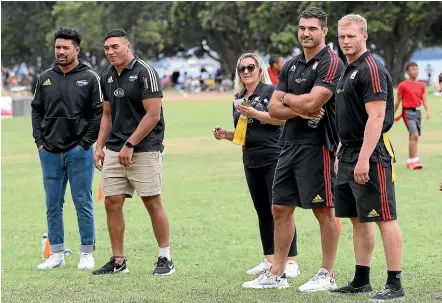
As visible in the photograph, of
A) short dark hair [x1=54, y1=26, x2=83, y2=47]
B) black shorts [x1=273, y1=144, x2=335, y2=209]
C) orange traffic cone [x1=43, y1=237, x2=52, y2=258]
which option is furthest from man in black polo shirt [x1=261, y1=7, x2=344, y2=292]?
orange traffic cone [x1=43, y1=237, x2=52, y2=258]

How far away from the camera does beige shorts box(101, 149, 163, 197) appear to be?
361 inches

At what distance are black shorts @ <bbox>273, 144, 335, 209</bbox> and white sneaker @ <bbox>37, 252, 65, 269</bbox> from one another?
269 centimetres

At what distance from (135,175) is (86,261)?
1.07 meters

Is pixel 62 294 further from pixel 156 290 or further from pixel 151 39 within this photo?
pixel 151 39

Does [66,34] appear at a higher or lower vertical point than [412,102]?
higher

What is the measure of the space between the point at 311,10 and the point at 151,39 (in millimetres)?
73848

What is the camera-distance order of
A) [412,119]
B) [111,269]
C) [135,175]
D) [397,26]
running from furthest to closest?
[397,26]
[412,119]
[111,269]
[135,175]

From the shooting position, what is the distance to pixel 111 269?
929 cm

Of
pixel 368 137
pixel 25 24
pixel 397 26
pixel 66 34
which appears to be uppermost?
pixel 25 24

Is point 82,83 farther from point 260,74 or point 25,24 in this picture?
point 25,24

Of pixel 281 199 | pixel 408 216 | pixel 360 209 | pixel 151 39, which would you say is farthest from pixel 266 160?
pixel 151 39

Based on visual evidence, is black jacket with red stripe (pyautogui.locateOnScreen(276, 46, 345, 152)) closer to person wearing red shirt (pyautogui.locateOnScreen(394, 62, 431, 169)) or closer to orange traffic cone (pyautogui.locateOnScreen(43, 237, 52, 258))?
orange traffic cone (pyautogui.locateOnScreen(43, 237, 52, 258))

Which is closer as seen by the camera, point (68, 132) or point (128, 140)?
point (128, 140)

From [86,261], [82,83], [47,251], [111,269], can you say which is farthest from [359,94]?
[47,251]
